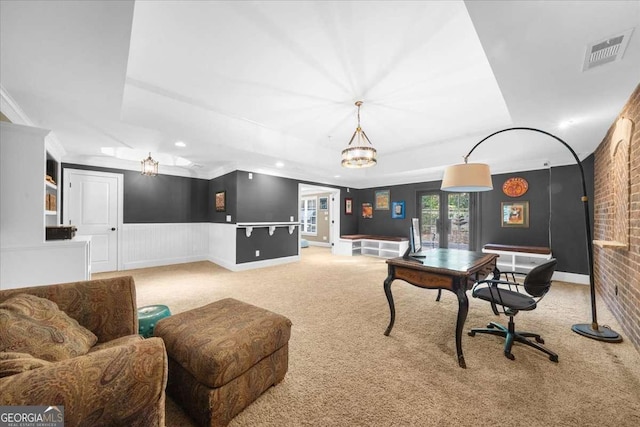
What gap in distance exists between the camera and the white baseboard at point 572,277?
4.41m

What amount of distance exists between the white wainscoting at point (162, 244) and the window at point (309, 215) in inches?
176

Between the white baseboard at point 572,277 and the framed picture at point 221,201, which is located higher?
the framed picture at point 221,201

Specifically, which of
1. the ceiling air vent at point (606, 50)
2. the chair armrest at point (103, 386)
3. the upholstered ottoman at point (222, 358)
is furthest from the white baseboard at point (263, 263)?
the ceiling air vent at point (606, 50)

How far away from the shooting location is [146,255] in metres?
5.66

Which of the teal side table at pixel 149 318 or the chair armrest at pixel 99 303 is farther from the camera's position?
the teal side table at pixel 149 318

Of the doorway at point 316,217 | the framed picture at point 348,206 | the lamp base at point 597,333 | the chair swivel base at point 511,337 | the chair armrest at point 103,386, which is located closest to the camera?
the chair armrest at point 103,386

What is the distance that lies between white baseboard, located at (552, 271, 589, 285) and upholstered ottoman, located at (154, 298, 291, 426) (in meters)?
5.51

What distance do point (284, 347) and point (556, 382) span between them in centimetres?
199

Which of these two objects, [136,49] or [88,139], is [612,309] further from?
[88,139]

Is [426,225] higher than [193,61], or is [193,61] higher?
[193,61]

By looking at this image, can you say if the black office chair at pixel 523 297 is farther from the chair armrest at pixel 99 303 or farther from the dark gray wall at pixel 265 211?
the dark gray wall at pixel 265 211

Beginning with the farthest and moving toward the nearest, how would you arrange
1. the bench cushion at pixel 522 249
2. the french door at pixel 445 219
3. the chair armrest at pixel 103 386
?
the french door at pixel 445 219 → the bench cushion at pixel 522 249 → the chair armrest at pixel 103 386

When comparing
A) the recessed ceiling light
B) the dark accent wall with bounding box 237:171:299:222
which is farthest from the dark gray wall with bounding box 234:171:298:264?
the recessed ceiling light

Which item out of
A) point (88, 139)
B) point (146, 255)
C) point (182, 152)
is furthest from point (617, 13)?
point (146, 255)
